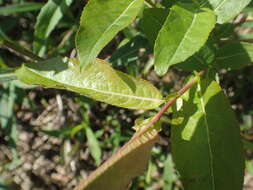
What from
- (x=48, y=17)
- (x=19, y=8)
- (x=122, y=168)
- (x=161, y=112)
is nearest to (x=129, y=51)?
(x=48, y=17)

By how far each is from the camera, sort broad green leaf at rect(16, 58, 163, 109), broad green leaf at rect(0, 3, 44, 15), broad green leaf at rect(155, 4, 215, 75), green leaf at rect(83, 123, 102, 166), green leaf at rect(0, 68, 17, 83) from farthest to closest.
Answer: green leaf at rect(83, 123, 102, 166) → broad green leaf at rect(0, 3, 44, 15) → green leaf at rect(0, 68, 17, 83) → broad green leaf at rect(16, 58, 163, 109) → broad green leaf at rect(155, 4, 215, 75)

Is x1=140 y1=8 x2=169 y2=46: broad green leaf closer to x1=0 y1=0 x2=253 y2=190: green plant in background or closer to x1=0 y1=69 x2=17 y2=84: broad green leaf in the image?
x1=0 y1=0 x2=253 y2=190: green plant in background

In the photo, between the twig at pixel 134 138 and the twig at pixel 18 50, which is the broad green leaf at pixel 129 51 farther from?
the twig at pixel 134 138

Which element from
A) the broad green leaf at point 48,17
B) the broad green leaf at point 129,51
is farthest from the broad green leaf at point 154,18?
the broad green leaf at point 48,17

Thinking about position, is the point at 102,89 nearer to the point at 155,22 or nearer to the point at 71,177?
the point at 155,22

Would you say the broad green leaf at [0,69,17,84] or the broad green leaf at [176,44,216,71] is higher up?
the broad green leaf at [0,69,17,84]

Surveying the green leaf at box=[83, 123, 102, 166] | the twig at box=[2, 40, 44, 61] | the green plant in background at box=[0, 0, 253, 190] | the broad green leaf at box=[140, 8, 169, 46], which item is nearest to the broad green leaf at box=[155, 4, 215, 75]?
the green plant in background at box=[0, 0, 253, 190]
